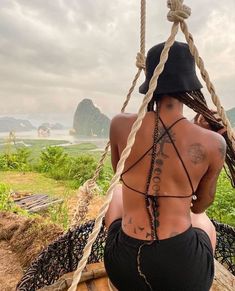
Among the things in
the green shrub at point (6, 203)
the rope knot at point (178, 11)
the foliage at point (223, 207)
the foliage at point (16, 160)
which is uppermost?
the rope knot at point (178, 11)

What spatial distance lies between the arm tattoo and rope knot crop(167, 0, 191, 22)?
0.48m

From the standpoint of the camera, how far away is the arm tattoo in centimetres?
134

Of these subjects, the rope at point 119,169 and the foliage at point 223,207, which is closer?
the rope at point 119,169

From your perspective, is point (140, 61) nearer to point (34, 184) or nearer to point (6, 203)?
point (6, 203)

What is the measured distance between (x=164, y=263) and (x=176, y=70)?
78 centimetres

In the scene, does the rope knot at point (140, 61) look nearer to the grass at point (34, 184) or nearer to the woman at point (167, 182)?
the woman at point (167, 182)

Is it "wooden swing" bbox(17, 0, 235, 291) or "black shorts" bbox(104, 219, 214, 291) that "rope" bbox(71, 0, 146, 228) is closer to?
"wooden swing" bbox(17, 0, 235, 291)

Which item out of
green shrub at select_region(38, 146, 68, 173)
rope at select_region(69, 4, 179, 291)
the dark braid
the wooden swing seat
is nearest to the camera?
rope at select_region(69, 4, 179, 291)

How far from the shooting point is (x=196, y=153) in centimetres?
135

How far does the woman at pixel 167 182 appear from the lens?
1.34m

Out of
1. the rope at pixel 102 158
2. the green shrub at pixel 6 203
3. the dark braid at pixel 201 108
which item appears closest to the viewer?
the dark braid at pixel 201 108

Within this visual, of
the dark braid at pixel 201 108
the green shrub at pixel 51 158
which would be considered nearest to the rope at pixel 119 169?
the dark braid at pixel 201 108

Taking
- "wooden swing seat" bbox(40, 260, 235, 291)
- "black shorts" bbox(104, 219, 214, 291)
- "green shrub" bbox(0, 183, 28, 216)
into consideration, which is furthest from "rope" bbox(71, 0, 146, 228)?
"green shrub" bbox(0, 183, 28, 216)

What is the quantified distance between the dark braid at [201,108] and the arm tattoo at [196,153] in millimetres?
171
